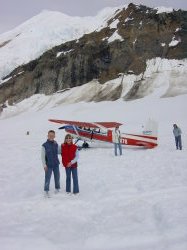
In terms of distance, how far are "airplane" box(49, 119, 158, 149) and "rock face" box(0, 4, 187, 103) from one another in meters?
48.5

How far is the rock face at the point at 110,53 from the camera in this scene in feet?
248

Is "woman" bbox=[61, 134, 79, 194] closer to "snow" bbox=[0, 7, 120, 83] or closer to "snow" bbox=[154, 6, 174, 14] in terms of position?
"snow" bbox=[154, 6, 174, 14]

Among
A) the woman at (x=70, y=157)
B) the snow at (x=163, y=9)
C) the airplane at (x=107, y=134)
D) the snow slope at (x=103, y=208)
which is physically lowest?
the snow slope at (x=103, y=208)

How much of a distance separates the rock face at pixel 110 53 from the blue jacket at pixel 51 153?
6358 cm

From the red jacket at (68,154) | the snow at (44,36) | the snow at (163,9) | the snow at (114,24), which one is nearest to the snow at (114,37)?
the snow at (114,24)

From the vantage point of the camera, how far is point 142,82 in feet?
225

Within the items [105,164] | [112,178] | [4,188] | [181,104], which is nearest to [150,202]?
[112,178]

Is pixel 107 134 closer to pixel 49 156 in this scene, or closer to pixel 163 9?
pixel 49 156

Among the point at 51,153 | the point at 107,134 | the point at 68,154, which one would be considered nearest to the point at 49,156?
the point at 51,153

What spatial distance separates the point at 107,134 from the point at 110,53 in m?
56.5

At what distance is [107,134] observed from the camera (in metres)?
24.9

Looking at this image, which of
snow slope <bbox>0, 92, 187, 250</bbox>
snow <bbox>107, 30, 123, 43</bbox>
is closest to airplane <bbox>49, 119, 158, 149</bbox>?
snow slope <bbox>0, 92, 187, 250</bbox>

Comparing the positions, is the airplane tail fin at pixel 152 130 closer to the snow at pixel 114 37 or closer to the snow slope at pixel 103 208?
the snow slope at pixel 103 208

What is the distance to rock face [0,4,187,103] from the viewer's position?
7574 cm
